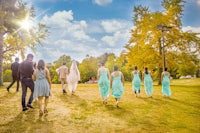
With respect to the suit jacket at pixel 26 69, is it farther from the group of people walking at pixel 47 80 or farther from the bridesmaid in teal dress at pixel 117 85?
the bridesmaid in teal dress at pixel 117 85

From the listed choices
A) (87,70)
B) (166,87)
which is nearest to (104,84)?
(166,87)

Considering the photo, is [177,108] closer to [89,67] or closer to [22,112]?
[22,112]

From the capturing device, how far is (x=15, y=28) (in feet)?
42.3

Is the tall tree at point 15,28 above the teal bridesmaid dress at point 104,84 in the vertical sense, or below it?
above

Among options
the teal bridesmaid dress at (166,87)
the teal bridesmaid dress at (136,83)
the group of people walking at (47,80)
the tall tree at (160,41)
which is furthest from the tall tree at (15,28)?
the tall tree at (160,41)

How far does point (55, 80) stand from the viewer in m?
71.5

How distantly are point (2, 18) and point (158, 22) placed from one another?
84.4 feet

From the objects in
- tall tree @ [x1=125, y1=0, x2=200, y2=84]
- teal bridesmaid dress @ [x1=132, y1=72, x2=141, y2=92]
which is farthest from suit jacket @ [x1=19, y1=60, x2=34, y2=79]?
tall tree @ [x1=125, y1=0, x2=200, y2=84]

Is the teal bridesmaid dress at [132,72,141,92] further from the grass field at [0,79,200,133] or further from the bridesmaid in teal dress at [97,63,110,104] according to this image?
the grass field at [0,79,200,133]

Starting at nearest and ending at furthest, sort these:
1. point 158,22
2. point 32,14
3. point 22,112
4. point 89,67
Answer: point 22,112, point 32,14, point 158,22, point 89,67

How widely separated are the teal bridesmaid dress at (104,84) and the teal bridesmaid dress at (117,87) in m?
0.68

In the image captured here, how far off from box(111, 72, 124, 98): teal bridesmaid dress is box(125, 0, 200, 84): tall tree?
67.3ft

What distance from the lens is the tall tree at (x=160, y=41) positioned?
3341 cm

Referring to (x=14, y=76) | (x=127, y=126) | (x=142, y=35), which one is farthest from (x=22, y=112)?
(x=142, y=35)
